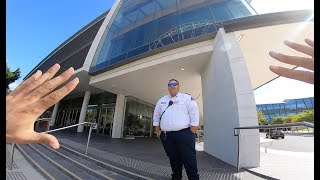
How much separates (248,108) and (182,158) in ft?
10.8

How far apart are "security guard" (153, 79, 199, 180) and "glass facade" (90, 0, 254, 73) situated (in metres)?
6.44

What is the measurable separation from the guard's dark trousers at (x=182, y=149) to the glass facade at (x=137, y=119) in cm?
1509

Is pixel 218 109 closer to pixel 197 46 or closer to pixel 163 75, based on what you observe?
pixel 197 46

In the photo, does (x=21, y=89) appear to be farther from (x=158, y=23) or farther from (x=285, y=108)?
(x=285, y=108)

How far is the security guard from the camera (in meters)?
3.57

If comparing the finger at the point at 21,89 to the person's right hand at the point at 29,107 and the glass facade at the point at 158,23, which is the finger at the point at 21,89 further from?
the glass facade at the point at 158,23

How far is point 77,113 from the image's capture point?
2691cm

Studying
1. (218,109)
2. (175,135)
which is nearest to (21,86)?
(175,135)

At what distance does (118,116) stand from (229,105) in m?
12.6

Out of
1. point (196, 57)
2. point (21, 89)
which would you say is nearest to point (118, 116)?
point (196, 57)

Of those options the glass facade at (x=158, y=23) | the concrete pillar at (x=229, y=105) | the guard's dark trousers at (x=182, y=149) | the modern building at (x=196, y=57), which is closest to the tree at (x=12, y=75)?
the modern building at (x=196, y=57)

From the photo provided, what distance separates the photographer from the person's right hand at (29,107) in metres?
1.10

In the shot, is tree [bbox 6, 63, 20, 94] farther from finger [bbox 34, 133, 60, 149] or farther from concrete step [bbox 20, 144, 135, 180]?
finger [bbox 34, 133, 60, 149]

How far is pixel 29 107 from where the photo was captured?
1156 millimetres
